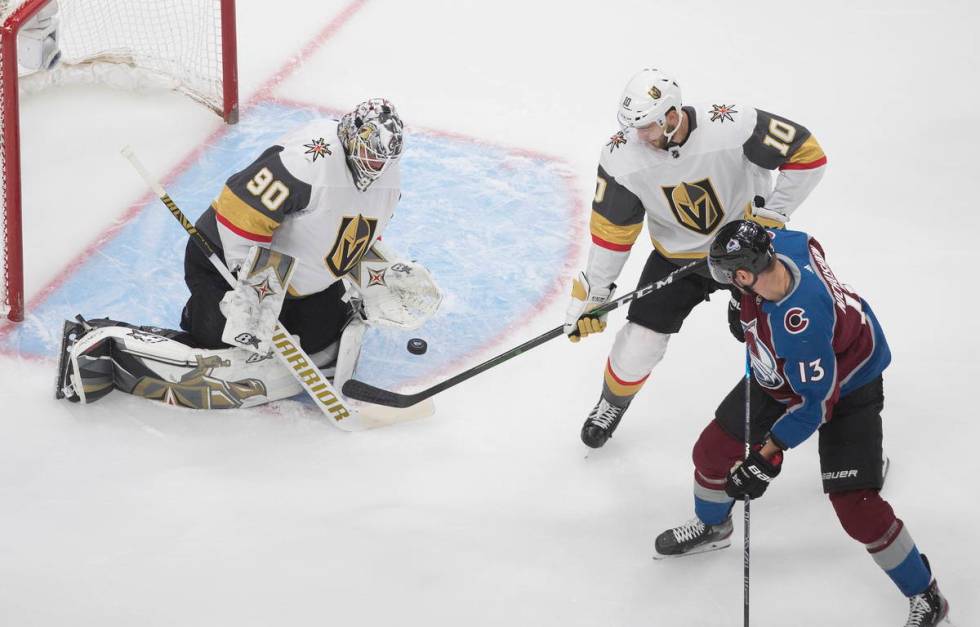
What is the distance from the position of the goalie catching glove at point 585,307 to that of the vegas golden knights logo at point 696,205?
0.30 meters

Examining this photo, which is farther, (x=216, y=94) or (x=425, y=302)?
(x=216, y=94)

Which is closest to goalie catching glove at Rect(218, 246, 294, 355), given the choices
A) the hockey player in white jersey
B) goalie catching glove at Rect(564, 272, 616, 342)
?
the hockey player in white jersey

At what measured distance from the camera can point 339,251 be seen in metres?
3.52

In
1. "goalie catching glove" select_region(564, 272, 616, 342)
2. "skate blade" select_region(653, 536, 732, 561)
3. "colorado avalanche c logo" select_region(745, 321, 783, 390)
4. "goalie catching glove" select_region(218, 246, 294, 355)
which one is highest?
"colorado avalanche c logo" select_region(745, 321, 783, 390)

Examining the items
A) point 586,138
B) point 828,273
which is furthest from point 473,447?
point 586,138

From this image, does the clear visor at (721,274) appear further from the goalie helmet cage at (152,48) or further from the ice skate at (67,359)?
the goalie helmet cage at (152,48)

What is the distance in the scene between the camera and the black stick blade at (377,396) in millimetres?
3727

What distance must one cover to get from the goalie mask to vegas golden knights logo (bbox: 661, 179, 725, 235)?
30.1 inches

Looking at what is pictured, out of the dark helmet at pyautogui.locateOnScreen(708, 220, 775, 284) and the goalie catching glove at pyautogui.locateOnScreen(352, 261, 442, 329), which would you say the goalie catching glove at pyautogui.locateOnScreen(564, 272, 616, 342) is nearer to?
the goalie catching glove at pyautogui.locateOnScreen(352, 261, 442, 329)

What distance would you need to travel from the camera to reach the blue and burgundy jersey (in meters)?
2.72

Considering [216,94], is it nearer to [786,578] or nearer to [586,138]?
[586,138]

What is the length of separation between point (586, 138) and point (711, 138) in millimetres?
1977

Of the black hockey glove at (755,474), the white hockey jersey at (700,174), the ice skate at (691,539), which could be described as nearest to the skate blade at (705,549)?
the ice skate at (691,539)

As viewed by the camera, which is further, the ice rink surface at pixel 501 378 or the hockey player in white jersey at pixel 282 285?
the hockey player in white jersey at pixel 282 285
